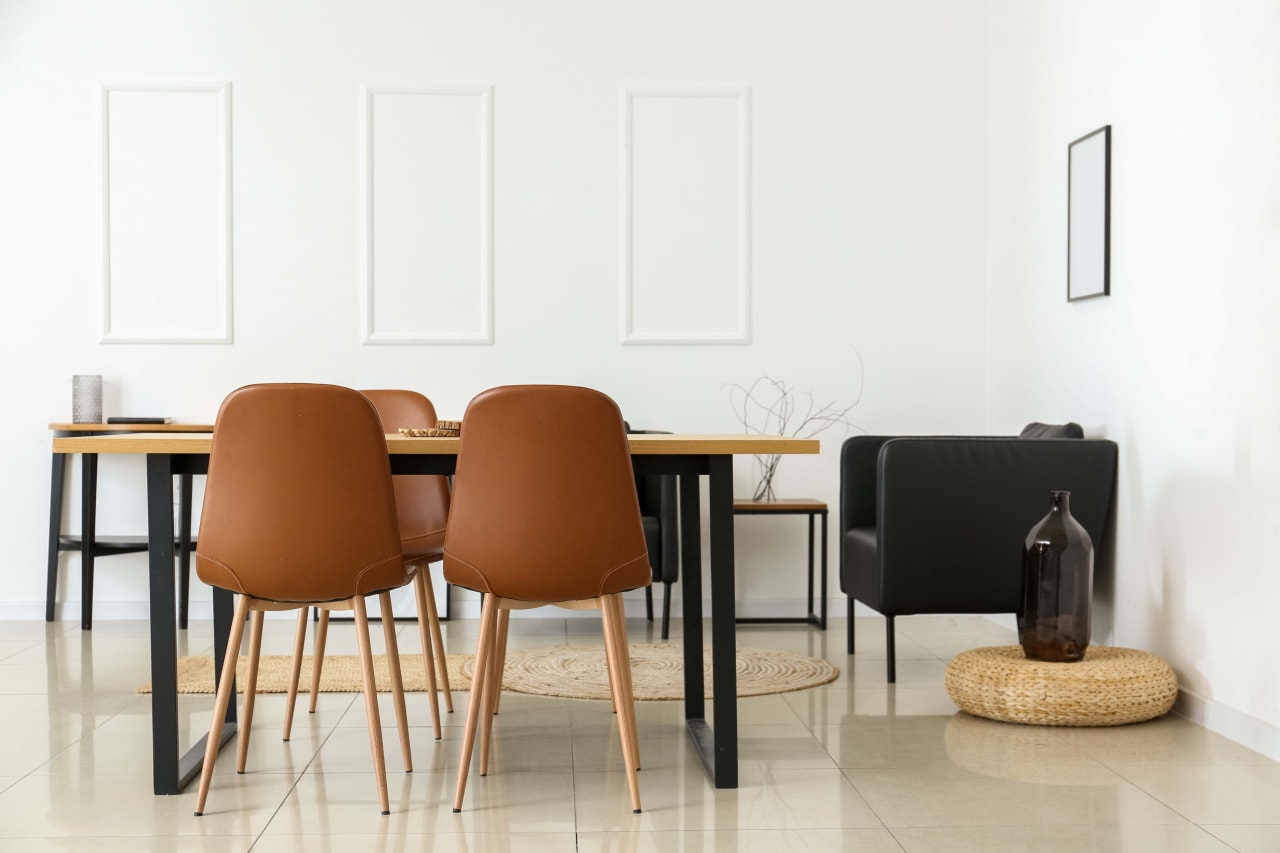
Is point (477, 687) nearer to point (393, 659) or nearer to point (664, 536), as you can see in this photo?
point (393, 659)

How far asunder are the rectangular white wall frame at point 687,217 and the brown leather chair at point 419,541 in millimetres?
1812

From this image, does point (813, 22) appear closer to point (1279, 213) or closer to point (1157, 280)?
point (1157, 280)

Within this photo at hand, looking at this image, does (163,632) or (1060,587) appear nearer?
(163,632)

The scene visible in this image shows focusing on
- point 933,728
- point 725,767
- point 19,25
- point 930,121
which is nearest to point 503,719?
point 725,767

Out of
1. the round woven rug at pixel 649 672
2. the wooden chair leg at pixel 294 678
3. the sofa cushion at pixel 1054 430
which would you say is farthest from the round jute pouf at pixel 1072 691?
the wooden chair leg at pixel 294 678

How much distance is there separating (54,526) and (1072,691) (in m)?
4.05

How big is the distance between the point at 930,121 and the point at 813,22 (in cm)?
68

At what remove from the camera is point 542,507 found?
2.58 meters

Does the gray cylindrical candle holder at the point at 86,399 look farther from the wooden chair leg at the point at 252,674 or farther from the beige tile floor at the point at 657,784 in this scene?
the wooden chair leg at the point at 252,674

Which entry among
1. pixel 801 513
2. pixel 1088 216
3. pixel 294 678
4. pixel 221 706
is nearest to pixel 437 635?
pixel 294 678

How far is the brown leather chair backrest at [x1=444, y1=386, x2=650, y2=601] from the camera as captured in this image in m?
2.55

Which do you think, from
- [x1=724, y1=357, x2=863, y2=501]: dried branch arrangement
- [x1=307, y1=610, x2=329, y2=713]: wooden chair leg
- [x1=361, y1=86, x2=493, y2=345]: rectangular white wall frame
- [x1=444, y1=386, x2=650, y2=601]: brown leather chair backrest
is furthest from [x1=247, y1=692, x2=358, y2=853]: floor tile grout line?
[x1=724, y1=357, x2=863, y2=501]: dried branch arrangement

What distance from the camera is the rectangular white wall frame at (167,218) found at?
17.0 feet

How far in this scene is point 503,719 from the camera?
134 inches
